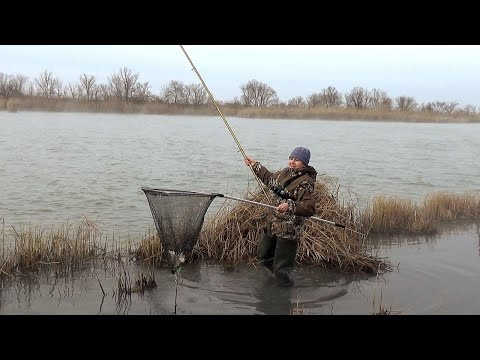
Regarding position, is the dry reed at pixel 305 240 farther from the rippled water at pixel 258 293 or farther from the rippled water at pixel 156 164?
the rippled water at pixel 156 164

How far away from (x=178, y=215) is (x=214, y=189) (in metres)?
7.15

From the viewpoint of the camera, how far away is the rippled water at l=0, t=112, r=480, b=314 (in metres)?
5.59

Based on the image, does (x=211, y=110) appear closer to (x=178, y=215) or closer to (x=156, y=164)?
(x=156, y=164)

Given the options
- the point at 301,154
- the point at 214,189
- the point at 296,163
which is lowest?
the point at 214,189

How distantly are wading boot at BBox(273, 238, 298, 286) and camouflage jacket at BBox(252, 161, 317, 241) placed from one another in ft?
0.30

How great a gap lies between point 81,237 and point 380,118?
37.7 metres

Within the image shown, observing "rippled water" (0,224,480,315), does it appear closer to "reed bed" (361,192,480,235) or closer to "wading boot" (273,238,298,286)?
"wading boot" (273,238,298,286)

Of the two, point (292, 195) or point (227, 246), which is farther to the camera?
point (227, 246)

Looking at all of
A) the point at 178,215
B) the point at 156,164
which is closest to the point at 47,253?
the point at 178,215

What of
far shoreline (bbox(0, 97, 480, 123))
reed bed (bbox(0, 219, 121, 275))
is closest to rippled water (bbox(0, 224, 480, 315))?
reed bed (bbox(0, 219, 121, 275))

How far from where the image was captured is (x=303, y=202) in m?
5.45

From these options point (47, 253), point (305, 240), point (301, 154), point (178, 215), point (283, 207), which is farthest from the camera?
point (305, 240)

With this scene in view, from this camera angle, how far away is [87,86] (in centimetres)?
4053

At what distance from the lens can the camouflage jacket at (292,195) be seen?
5.47m
